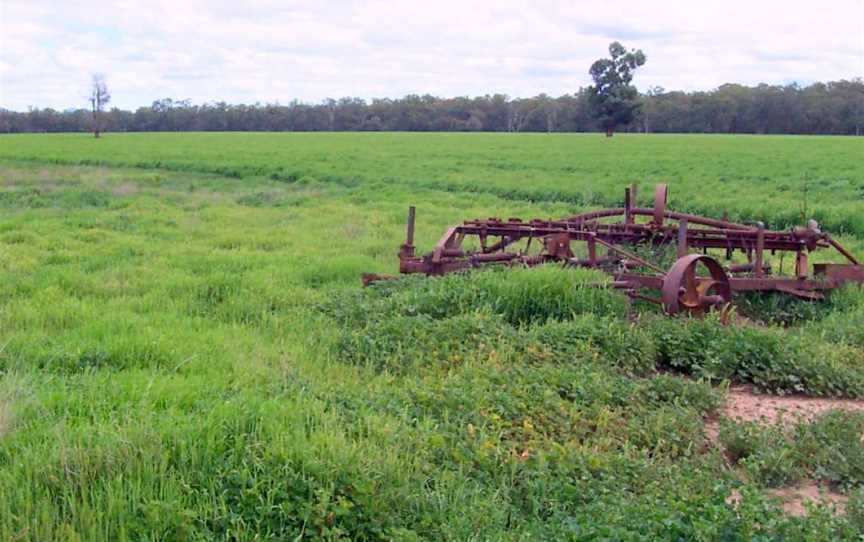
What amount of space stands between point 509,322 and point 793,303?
3.25 meters

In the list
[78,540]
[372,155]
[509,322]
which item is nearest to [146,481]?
[78,540]

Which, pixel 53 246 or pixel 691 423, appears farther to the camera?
pixel 53 246

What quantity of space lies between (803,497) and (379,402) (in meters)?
2.49

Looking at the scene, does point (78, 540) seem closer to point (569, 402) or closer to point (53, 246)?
point (569, 402)

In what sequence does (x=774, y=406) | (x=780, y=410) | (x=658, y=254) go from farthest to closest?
(x=658, y=254) → (x=774, y=406) → (x=780, y=410)

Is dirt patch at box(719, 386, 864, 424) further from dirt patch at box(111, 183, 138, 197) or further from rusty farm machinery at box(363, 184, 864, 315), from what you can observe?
→ dirt patch at box(111, 183, 138, 197)

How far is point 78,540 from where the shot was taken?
11.0 feet

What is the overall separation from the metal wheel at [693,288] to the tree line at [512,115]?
227 ft

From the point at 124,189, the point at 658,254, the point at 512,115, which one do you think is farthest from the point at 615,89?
the point at 658,254

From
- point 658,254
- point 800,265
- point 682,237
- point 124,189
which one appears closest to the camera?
Answer: point 682,237

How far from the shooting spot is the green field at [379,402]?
12.1 ft

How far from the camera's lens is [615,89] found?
73250 mm

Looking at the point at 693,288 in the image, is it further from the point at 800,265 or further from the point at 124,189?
the point at 124,189

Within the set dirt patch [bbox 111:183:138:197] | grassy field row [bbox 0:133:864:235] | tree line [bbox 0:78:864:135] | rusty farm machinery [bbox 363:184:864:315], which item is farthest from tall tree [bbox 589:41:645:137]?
rusty farm machinery [bbox 363:184:864:315]
